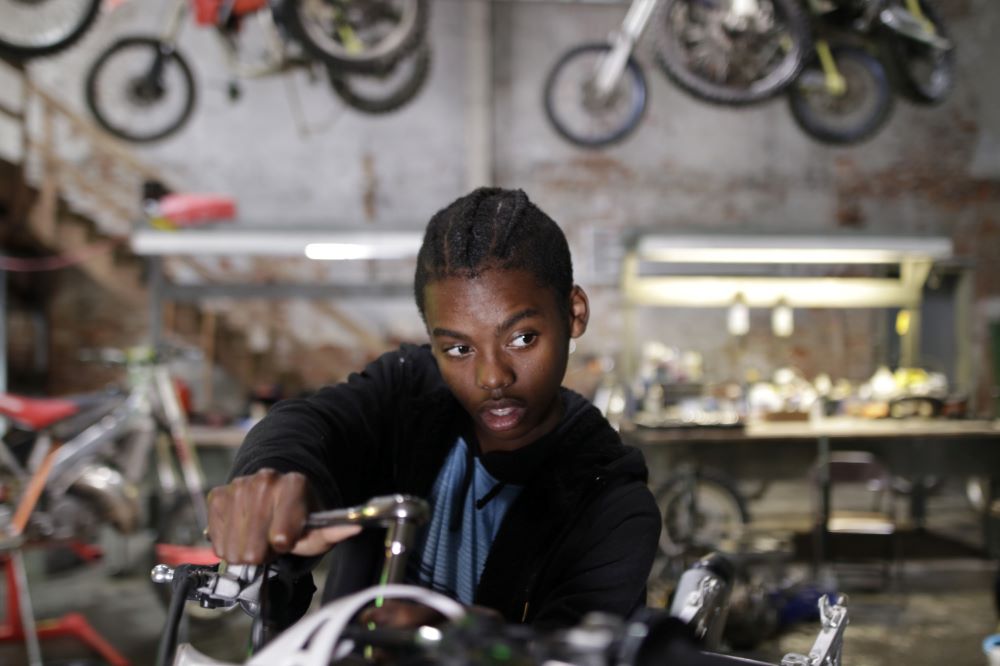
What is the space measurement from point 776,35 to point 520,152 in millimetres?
3503

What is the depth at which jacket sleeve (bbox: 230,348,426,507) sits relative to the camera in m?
0.88

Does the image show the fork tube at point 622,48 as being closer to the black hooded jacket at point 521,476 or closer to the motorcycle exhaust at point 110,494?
the motorcycle exhaust at point 110,494

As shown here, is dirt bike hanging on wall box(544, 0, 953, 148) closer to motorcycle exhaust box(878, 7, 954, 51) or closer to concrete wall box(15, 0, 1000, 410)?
motorcycle exhaust box(878, 7, 954, 51)

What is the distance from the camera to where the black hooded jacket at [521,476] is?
899 millimetres

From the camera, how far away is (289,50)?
5.10 metres

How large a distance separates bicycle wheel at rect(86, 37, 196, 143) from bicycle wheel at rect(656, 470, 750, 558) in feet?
13.5

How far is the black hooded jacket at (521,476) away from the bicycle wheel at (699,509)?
131 inches

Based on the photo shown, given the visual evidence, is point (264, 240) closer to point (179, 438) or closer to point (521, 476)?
point (179, 438)

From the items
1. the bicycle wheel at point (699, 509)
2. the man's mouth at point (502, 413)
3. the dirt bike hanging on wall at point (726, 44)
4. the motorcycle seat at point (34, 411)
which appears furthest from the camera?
the bicycle wheel at point (699, 509)

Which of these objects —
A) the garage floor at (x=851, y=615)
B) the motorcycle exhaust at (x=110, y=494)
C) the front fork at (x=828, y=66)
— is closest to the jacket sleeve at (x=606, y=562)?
the garage floor at (x=851, y=615)

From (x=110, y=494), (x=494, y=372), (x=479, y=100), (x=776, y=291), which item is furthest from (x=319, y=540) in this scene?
(x=479, y=100)

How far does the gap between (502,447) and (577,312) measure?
0.66ft

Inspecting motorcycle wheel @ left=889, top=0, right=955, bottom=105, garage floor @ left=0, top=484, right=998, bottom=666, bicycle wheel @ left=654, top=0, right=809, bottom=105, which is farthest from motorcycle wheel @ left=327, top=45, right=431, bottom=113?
garage floor @ left=0, top=484, right=998, bottom=666

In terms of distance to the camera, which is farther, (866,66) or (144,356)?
(866,66)
